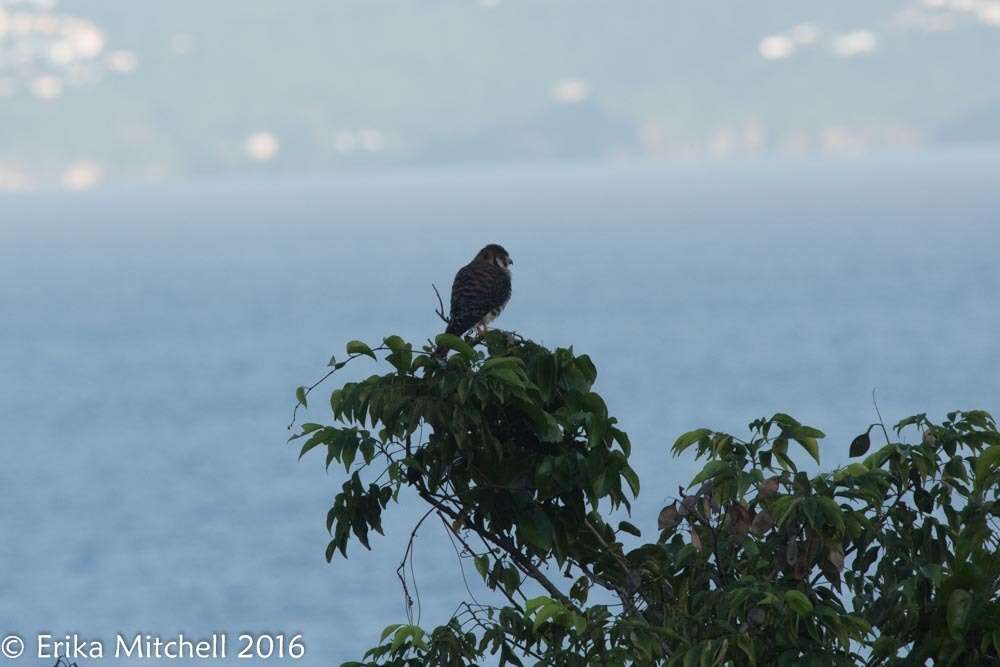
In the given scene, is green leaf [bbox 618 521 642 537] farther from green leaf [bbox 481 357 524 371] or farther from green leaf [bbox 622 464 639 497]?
green leaf [bbox 481 357 524 371]

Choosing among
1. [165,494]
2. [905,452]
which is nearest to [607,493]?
[905,452]

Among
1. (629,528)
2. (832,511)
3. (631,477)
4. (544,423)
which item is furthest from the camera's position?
(629,528)

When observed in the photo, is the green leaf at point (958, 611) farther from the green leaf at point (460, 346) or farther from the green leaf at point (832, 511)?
the green leaf at point (460, 346)

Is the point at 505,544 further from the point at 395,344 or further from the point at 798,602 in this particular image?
the point at 798,602

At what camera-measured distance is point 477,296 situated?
48.9 feet

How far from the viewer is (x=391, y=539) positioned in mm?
101250

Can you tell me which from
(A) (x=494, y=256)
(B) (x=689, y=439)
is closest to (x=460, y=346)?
(B) (x=689, y=439)

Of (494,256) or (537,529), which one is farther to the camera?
(494,256)

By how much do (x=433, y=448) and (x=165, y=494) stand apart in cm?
13789

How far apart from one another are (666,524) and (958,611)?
1.50m

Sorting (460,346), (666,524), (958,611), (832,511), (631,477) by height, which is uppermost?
(460,346)

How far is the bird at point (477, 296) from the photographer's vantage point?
14906 millimetres

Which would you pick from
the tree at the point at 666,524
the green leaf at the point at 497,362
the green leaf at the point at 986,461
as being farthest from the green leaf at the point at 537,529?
the green leaf at the point at 986,461

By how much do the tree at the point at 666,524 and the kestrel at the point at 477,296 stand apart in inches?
234
